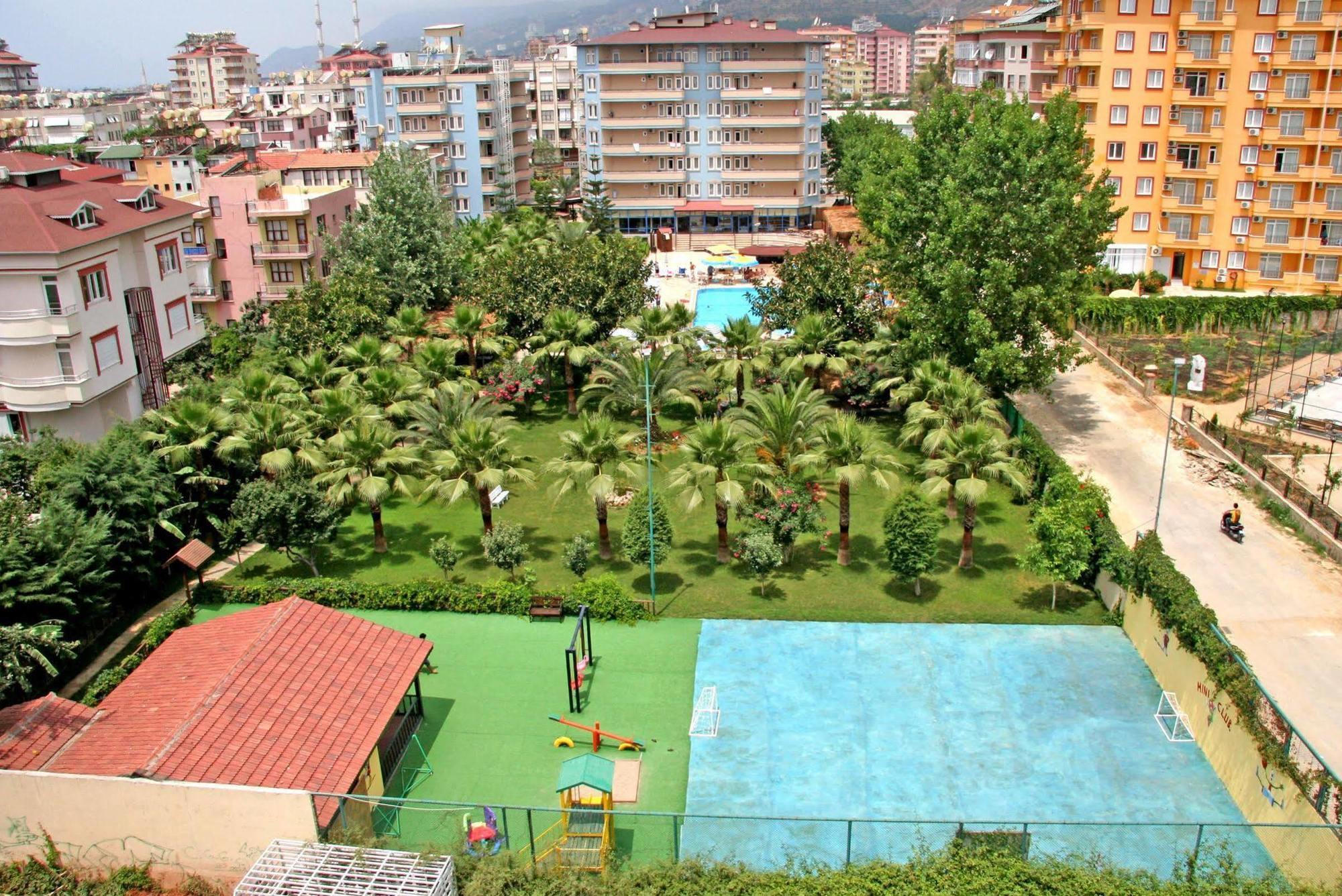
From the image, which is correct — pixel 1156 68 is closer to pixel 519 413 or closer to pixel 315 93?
pixel 519 413

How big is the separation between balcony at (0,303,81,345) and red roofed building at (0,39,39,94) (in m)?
187

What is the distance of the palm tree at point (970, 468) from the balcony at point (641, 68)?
189 ft

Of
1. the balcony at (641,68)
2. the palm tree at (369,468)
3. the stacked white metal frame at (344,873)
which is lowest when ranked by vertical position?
the stacked white metal frame at (344,873)

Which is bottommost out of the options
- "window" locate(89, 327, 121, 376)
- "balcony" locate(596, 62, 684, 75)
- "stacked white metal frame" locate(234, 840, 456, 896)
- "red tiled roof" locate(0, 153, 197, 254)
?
"stacked white metal frame" locate(234, 840, 456, 896)

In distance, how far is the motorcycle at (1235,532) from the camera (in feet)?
105

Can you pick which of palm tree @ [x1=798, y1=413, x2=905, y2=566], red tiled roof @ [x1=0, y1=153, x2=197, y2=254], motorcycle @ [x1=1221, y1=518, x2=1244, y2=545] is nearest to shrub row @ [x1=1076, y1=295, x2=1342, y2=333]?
motorcycle @ [x1=1221, y1=518, x2=1244, y2=545]

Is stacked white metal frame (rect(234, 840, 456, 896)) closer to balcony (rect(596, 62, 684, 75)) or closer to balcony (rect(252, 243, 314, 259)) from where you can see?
balcony (rect(252, 243, 314, 259))

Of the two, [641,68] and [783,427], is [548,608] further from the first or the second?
[641,68]

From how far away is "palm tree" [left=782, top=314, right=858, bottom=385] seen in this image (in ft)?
135

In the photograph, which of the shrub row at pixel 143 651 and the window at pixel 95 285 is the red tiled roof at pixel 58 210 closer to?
the window at pixel 95 285

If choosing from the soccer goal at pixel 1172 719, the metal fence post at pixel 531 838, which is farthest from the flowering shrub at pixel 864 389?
the metal fence post at pixel 531 838

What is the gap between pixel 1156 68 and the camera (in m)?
57.8

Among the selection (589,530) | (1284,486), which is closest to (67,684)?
(589,530)

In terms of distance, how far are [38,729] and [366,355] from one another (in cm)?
2133
